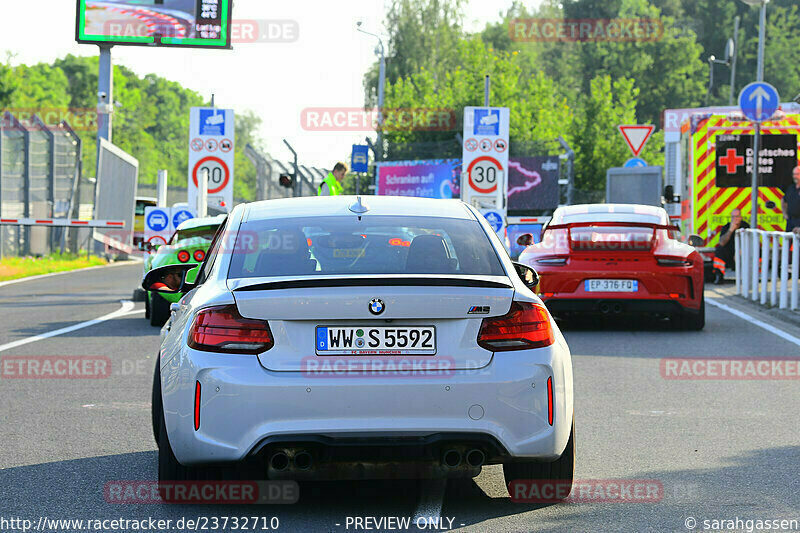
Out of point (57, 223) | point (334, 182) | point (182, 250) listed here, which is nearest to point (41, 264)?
point (57, 223)

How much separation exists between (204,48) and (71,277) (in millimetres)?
9697

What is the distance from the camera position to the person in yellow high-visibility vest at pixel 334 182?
17.5 metres

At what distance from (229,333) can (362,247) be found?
34.2 inches

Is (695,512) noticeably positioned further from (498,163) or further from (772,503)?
(498,163)

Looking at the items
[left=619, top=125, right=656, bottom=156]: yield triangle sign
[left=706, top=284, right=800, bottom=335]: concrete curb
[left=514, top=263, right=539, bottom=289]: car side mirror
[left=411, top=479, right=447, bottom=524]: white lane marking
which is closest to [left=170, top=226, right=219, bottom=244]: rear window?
[left=706, top=284, right=800, bottom=335]: concrete curb

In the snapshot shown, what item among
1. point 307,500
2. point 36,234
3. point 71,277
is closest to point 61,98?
point 36,234

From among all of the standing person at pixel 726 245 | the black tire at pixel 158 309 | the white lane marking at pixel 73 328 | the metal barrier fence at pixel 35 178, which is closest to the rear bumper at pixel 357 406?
the white lane marking at pixel 73 328

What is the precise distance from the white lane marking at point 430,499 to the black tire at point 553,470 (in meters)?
0.34

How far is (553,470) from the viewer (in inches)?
242

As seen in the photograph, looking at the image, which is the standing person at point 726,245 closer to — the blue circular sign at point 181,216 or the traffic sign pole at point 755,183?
the traffic sign pole at point 755,183

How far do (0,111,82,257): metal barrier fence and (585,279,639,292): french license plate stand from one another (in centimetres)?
2085

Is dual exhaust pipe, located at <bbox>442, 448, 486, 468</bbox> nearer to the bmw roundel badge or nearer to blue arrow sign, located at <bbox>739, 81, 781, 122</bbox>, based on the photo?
the bmw roundel badge

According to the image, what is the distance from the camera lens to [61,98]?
12288cm

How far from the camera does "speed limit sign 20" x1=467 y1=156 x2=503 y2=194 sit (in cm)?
2403
